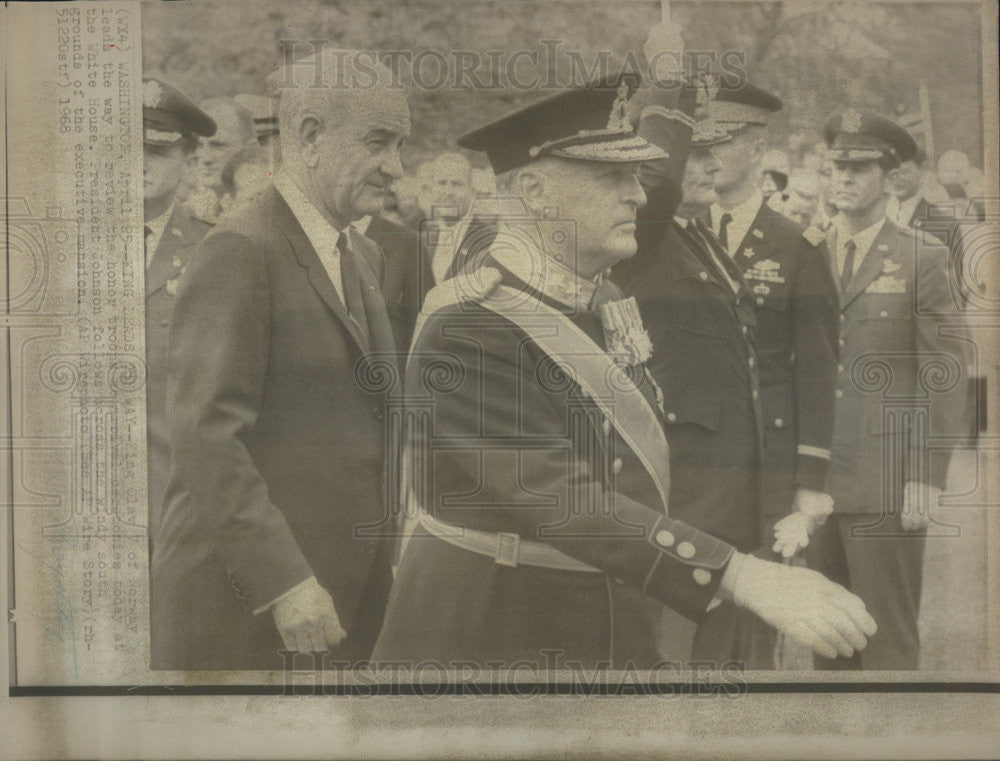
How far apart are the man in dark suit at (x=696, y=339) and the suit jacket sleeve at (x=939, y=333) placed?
2.07 feet

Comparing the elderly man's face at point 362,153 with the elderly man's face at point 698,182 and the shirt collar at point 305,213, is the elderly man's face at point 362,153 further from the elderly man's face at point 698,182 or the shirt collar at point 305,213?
the elderly man's face at point 698,182

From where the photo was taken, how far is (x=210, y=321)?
3637 mm

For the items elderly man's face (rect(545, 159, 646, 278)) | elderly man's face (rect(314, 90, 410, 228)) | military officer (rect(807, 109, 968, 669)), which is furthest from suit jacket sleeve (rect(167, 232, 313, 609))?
military officer (rect(807, 109, 968, 669))

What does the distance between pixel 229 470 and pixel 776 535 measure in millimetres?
1962

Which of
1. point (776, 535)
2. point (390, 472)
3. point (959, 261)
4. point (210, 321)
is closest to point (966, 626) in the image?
point (776, 535)

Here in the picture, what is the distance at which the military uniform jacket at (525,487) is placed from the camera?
364 centimetres

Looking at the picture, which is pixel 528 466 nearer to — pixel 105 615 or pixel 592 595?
pixel 592 595

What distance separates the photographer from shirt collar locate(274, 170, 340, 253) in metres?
3.66

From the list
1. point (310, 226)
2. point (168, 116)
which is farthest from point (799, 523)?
point (168, 116)

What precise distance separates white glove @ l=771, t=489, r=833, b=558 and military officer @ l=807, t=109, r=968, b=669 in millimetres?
59

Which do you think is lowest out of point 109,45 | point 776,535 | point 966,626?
point 966,626

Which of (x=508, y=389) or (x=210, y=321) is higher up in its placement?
(x=210, y=321)

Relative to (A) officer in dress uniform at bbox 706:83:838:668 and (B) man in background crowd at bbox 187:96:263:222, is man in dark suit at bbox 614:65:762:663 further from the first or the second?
(B) man in background crowd at bbox 187:96:263:222

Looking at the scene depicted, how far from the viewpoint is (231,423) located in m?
3.62
